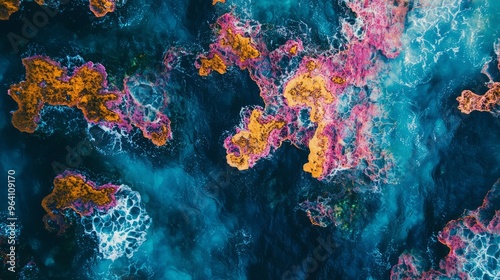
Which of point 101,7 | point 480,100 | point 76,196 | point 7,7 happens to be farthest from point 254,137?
point 7,7

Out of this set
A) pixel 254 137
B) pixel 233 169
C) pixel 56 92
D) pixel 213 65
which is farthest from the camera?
pixel 233 169

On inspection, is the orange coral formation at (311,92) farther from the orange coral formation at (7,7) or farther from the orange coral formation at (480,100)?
the orange coral formation at (7,7)

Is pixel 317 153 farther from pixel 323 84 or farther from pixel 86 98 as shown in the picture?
pixel 86 98

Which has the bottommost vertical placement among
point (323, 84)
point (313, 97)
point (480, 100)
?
point (313, 97)

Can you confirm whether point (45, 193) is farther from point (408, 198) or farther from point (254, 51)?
point (408, 198)

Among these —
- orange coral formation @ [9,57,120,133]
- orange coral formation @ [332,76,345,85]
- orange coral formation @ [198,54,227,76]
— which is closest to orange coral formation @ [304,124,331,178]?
orange coral formation @ [332,76,345,85]

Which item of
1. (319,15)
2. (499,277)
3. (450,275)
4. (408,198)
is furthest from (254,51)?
(499,277)

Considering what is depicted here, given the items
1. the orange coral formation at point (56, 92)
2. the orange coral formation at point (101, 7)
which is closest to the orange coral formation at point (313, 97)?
the orange coral formation at point (56, 92)
